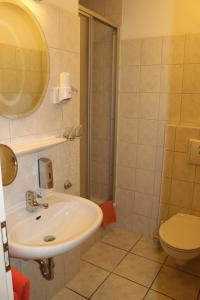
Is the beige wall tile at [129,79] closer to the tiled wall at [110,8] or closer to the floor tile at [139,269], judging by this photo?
the tiled wall at [110,8]

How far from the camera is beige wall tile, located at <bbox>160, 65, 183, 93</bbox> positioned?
2.21 meters

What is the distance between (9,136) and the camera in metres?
1.38

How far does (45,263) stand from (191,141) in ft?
4.88

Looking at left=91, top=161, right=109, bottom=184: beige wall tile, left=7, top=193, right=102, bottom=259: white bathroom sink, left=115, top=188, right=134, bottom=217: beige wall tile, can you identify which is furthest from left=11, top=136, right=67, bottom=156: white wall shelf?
left=115, top=188, right=134, bottom=217: beige wall tile

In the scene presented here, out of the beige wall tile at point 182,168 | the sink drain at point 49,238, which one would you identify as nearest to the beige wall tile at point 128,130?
the beige wall tile at point 182,168

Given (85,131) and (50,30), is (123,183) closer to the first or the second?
(85,131)

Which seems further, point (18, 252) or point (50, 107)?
point (50, 107)

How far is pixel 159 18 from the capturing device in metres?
2.22

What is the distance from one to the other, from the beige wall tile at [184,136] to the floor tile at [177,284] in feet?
3.36

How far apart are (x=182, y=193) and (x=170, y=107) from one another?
30.7 inches

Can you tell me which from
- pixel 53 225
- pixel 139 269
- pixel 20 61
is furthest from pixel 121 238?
pixel 20 61

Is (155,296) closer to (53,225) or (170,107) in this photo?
(53,225)

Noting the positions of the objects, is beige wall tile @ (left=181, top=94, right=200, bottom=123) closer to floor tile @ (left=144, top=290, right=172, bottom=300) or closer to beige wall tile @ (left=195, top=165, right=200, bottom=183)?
beige wall tile @ (left=195, top=165, right=200, bottom=183)

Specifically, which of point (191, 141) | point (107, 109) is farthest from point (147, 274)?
point (107, 109)
